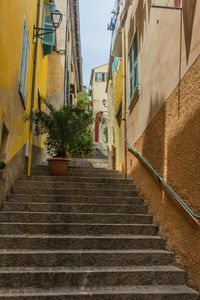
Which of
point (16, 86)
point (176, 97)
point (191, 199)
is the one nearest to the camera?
point (191, 199)

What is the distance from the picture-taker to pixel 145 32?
569cm

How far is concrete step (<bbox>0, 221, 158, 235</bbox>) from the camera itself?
400 centimetres

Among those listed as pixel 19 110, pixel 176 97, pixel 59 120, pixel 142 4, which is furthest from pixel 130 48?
pixel 176 97

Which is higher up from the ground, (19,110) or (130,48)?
(130,48)

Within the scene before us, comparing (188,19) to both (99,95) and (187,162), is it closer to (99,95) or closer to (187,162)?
(187,162)

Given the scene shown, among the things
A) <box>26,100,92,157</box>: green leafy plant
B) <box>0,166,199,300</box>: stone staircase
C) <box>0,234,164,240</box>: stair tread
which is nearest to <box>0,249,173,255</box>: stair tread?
<box>0,166,199,300</box>: stone staircase

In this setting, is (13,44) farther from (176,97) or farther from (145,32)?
(176,97)

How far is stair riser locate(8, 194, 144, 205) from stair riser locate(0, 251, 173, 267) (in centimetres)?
157

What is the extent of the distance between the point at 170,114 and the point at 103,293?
2.49 meters

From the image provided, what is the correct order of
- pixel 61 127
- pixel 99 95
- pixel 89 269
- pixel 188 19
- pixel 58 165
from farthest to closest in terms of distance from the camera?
pixel 99 95 < pixel 61 127 < pixel 58 165 < pixel 188 19 < pixel 89 269

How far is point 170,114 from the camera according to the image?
4.07 metres

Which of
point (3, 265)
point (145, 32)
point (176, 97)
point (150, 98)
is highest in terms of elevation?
point (145, 32)

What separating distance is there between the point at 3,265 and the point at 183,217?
221 centimetres

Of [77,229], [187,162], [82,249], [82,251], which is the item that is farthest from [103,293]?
[187,162]
